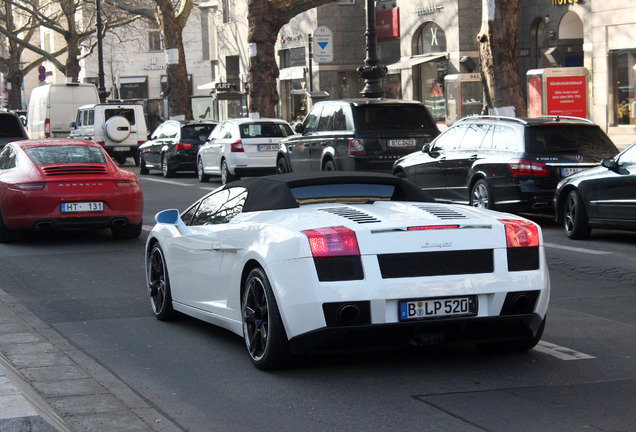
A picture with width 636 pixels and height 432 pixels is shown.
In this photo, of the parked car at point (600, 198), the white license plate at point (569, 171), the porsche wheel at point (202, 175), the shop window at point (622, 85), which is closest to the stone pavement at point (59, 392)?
the parked car at point (600, 198)

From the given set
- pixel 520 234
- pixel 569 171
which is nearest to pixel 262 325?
pixel 520 234

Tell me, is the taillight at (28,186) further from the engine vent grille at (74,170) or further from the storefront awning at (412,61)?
the storefront awning at (412,61)

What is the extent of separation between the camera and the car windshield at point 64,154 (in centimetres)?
1405

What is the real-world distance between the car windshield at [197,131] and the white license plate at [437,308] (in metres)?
23.5

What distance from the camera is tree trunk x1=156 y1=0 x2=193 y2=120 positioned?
40438 mm

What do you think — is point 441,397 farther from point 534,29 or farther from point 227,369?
point 534,29

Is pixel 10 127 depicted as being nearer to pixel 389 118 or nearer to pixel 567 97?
pixel 389 118

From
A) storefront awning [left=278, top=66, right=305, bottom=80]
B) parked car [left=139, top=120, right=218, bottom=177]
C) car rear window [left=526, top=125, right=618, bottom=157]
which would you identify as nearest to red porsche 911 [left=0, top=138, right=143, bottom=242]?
car rear window [left=526, top=125, right=618, bottom=157]

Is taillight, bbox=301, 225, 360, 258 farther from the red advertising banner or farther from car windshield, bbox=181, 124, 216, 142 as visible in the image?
car windshield, bbox=181, 124, 216, 142

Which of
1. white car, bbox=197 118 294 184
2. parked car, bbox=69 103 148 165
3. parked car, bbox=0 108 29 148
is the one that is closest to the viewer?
parked car, bbox=0 108 29 148

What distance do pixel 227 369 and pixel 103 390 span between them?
91 centimetres

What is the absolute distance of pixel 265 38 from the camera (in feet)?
109

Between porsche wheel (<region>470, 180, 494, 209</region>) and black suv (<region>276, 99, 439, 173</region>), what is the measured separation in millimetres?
3112

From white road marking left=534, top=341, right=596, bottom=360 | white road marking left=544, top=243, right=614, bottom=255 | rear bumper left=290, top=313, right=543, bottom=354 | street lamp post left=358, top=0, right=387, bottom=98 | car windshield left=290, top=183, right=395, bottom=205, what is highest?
street lamp post left=358, top=0, right=387, bottom=98
